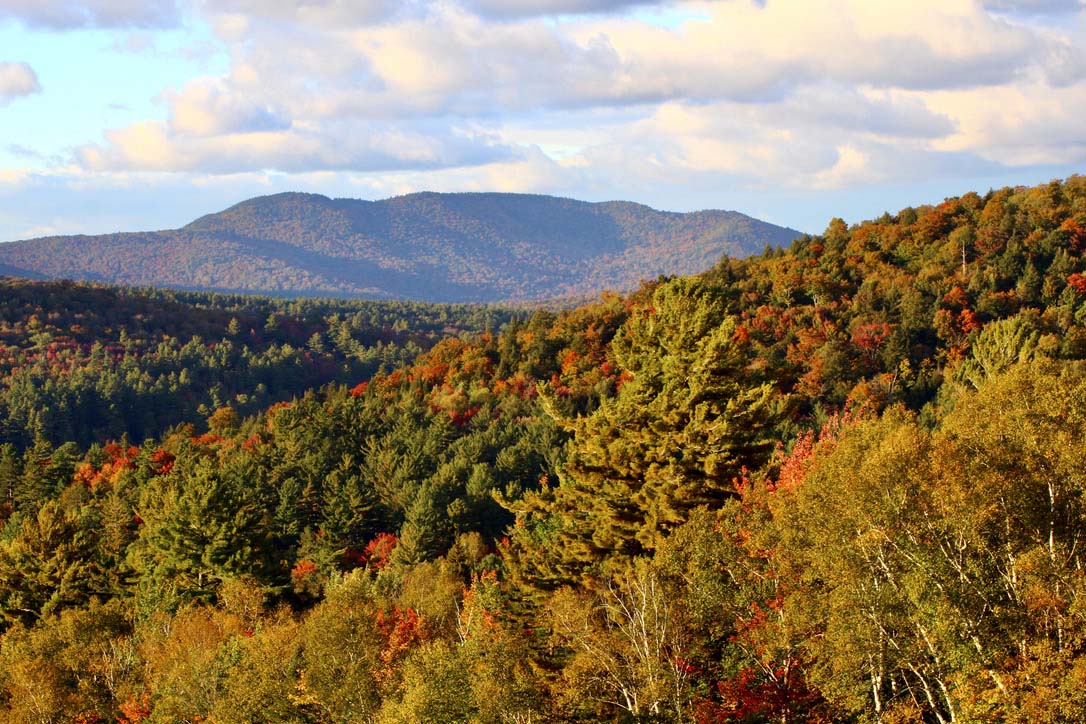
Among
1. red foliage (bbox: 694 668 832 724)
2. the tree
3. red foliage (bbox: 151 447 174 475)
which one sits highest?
the tree

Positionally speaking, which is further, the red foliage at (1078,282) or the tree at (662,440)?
the red foliage at (1078,282)

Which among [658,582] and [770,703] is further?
[658,582]

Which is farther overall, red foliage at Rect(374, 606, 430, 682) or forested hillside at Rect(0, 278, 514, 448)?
forested hillside at Rect(0, 278, 514, 448)

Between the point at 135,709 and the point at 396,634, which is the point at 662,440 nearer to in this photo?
the point at 396,634

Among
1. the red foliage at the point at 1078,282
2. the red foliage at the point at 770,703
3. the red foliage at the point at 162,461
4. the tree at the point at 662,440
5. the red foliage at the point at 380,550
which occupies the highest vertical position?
the red foliage at the point at 1078,282

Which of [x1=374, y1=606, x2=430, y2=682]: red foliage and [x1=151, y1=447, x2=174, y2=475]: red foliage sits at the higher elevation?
[x1=374, y1=606, x2=430, y2=682]: red foliage

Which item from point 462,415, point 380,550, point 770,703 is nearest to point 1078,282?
point 462,415

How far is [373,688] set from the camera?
16.6m

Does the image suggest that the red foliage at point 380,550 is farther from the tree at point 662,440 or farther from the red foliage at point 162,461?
the tree at point 662,440

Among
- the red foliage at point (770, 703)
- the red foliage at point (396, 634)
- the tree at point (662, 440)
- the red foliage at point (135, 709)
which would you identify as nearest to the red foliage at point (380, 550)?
the red foliage at point (396, 634)

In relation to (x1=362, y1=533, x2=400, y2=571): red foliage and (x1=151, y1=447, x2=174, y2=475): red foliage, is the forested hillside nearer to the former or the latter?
(x1=151, y1=447, x2=174, y2=475): red foliage

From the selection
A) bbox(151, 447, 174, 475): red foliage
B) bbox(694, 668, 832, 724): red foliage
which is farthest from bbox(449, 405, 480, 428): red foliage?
bbox(694, 668, 832, 724): red foliage

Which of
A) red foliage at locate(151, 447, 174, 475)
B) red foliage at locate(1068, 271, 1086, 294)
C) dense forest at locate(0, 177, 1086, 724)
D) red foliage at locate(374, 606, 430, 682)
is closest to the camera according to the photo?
dense forest at locate(0, 177, 1086, 724)

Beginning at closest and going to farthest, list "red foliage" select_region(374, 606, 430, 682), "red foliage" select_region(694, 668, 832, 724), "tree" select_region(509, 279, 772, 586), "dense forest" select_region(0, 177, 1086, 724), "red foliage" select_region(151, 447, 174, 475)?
1. "dense forest" select_region(0, 177, 1086, 724)
2. "red foliage" select_region(694, 668, 832, 724)
3. "red foliage" select_region(374, 606, 430, 682)
4. "tree" select_region(509, 279, 772, 586)
5. "red foliage" select_region(151, 447, 174, 475)
